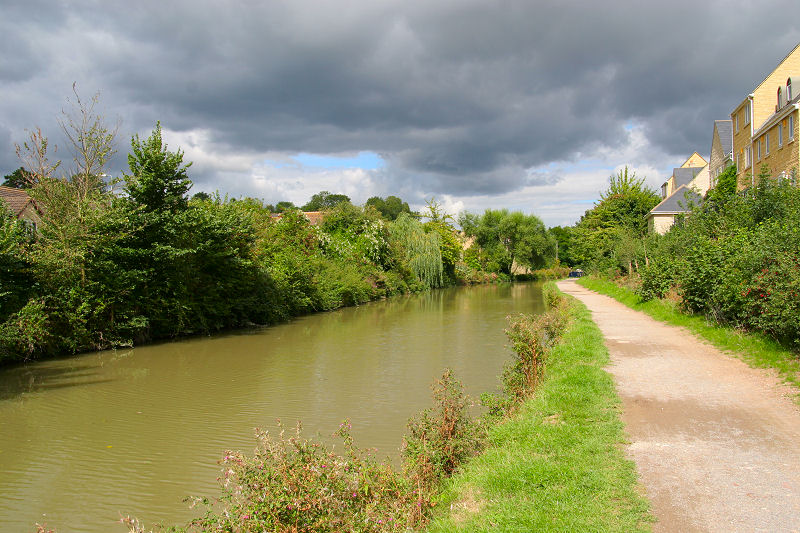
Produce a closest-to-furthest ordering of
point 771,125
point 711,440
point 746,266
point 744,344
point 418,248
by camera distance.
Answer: point 711,440
point 744,344
point 746,266
point 771,125
point 418,248

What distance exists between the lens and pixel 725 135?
33875 millimetres

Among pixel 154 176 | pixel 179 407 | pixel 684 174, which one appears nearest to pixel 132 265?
pixel 154 176

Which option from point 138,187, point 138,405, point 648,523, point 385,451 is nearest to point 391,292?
point 138,187

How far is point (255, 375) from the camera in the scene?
13148 mm

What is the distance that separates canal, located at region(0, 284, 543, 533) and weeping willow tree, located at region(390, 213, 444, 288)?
86.6 ft

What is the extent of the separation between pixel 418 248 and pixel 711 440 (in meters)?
40.8

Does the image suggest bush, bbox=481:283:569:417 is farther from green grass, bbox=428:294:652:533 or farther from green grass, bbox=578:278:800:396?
green grass, bbox=578:278:800:396

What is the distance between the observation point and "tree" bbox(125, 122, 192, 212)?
17.2m

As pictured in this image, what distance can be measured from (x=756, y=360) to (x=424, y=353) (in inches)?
325

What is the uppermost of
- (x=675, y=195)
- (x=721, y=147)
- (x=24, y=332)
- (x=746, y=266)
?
(x=721, y=147)

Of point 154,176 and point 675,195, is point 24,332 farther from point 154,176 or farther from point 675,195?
point 675,195

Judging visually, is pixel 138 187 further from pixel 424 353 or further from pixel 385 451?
pixel 385 451

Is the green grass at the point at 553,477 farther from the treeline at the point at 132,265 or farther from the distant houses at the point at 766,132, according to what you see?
the distant houses at the point at 766,132

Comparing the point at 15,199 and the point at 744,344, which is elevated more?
the point at 15,199
